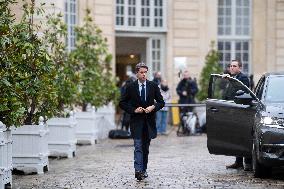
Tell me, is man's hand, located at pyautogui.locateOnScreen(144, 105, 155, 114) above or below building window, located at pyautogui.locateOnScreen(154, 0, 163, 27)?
below

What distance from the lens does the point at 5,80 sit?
1308 cm

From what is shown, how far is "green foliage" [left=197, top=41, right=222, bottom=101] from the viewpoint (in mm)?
32188

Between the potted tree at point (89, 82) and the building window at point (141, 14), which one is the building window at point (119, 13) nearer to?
the building window at point (141, 14)

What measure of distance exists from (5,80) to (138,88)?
2.33m

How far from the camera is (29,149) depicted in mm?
15648

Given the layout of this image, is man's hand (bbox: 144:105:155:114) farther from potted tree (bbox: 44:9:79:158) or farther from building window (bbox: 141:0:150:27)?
building window (bbox: 141:0:150:27)

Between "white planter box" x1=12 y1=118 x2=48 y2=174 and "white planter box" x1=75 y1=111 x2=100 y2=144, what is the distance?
7.21 metres

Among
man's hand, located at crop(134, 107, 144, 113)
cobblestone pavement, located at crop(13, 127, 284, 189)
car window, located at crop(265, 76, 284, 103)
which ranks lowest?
cobblestone pavement, located at crop(13, 127, 284, 189)

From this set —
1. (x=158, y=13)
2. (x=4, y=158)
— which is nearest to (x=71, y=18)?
(x=158, y=13)

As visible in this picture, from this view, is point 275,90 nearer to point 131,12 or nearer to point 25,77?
point 25,77

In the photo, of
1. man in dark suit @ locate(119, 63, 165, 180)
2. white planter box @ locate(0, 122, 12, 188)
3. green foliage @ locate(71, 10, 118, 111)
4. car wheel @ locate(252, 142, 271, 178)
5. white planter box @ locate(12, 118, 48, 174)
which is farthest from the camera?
green foliage @ locate(71, 10, 118, 111)

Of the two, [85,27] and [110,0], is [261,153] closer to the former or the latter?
[85,27]

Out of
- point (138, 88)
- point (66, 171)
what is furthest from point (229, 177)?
point (66, 171)

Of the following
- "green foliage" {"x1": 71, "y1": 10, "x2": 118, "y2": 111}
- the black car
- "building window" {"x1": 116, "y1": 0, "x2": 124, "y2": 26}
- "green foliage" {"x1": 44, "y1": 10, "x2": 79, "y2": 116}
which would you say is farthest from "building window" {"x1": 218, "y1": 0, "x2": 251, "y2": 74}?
the black car
